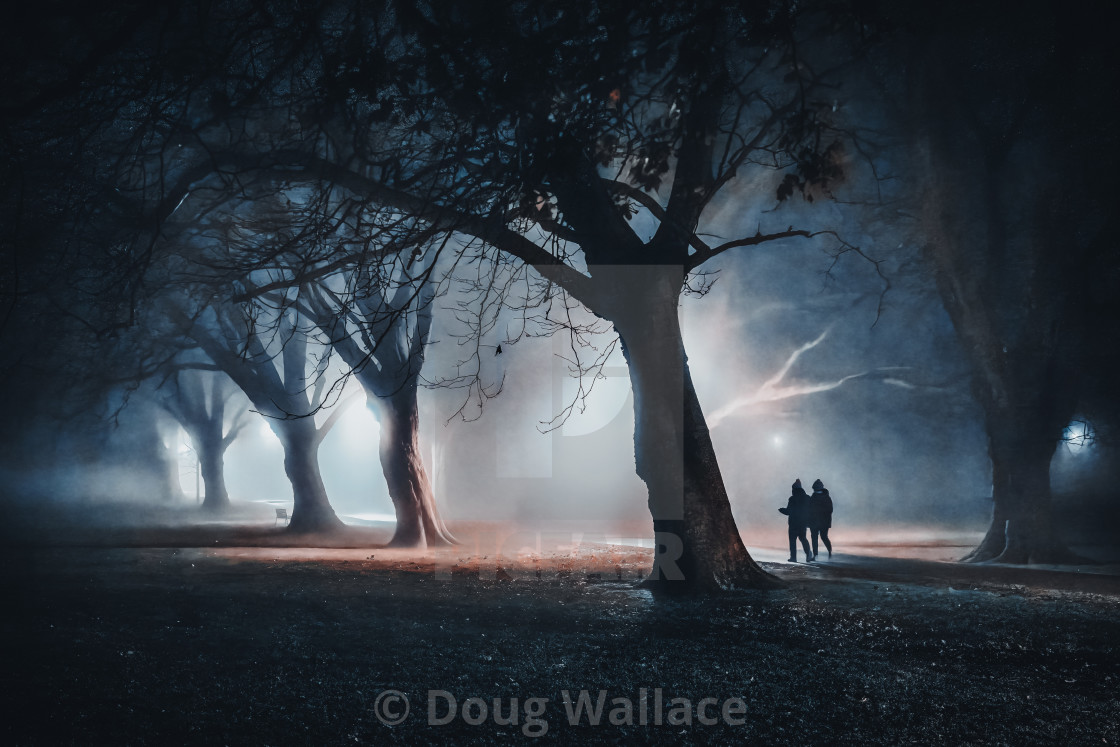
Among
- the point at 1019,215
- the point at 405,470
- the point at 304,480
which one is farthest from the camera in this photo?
the point at 304,480

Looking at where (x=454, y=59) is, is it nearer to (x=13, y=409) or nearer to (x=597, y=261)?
(x=597, y=261)

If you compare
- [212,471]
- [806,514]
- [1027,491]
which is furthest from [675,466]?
[212,471]

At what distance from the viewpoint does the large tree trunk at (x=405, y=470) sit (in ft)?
59.4

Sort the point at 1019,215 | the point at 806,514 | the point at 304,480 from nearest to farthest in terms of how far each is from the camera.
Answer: the point at 1019,215
the point at 806,514
the point at 304,480

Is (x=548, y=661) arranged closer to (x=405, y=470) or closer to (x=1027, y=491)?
(x=1027, y=491)

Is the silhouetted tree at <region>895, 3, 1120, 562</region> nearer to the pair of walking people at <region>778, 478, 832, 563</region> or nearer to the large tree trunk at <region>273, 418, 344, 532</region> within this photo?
the pair of walking people at <region>778, 478, 832, 563</region>

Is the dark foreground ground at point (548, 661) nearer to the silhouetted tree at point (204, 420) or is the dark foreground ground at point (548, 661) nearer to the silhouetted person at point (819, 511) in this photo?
the silhouetted person at point (819, 511)

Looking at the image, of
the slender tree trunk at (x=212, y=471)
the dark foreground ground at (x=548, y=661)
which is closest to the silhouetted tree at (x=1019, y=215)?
the dark foreground ground at (x=548, y=661)

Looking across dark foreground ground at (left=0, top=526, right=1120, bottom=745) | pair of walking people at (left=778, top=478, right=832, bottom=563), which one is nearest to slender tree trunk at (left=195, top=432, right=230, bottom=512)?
dark foreground ground at (left=0, top=526, right=1120, bottom=745)

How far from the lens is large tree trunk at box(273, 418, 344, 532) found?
21094 millimetres

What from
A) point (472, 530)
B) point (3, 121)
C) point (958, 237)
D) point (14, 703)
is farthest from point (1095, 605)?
point (472, 530)

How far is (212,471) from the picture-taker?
1304 inches

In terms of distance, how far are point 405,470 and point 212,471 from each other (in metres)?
19.2

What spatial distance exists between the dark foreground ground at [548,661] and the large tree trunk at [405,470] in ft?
25.7
